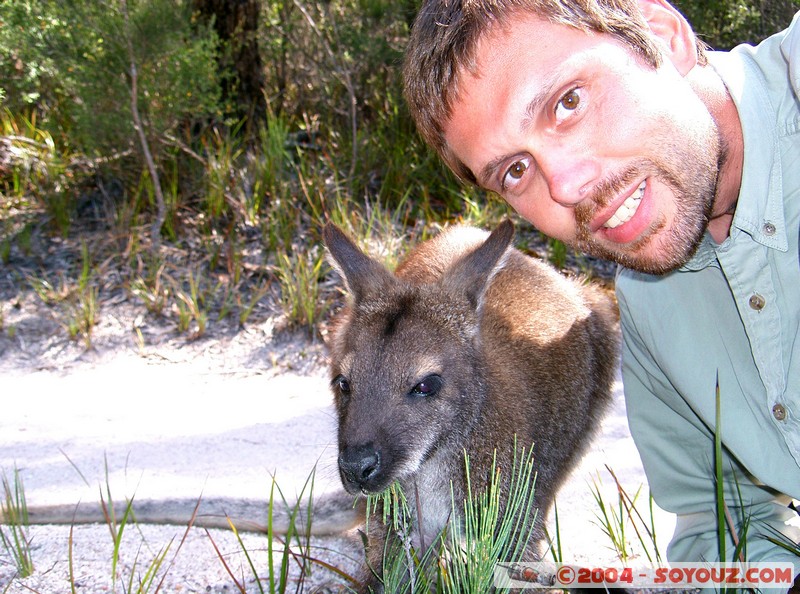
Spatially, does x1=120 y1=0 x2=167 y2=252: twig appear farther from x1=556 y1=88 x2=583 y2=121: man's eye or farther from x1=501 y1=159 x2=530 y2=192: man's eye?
x1=556 y1=88 x2=583 y2=121: man's eye

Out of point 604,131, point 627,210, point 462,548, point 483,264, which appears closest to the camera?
point 604,131

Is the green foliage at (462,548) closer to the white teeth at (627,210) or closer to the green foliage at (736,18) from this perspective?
the white teeth at (627,210)

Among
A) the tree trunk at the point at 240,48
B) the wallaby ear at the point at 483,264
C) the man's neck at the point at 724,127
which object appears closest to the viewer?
the man's neck at the point at 724,127

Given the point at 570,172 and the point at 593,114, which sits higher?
the point at 593,114

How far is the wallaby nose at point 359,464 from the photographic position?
2803 millimetres

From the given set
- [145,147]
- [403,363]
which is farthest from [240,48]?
[403,363]

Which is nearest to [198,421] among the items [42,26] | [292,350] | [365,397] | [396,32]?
[292,350]

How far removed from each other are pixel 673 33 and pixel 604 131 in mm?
561

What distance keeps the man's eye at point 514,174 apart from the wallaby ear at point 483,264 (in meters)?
0.69

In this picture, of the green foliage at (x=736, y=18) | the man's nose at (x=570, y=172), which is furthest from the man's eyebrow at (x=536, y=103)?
the green foliage at (x=736, y=18)

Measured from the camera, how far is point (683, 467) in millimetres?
3182

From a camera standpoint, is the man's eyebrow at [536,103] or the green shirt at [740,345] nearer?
the man's eyebrow at [536,103]

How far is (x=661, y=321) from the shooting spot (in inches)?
121

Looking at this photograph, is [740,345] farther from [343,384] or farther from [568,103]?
[343,384]
